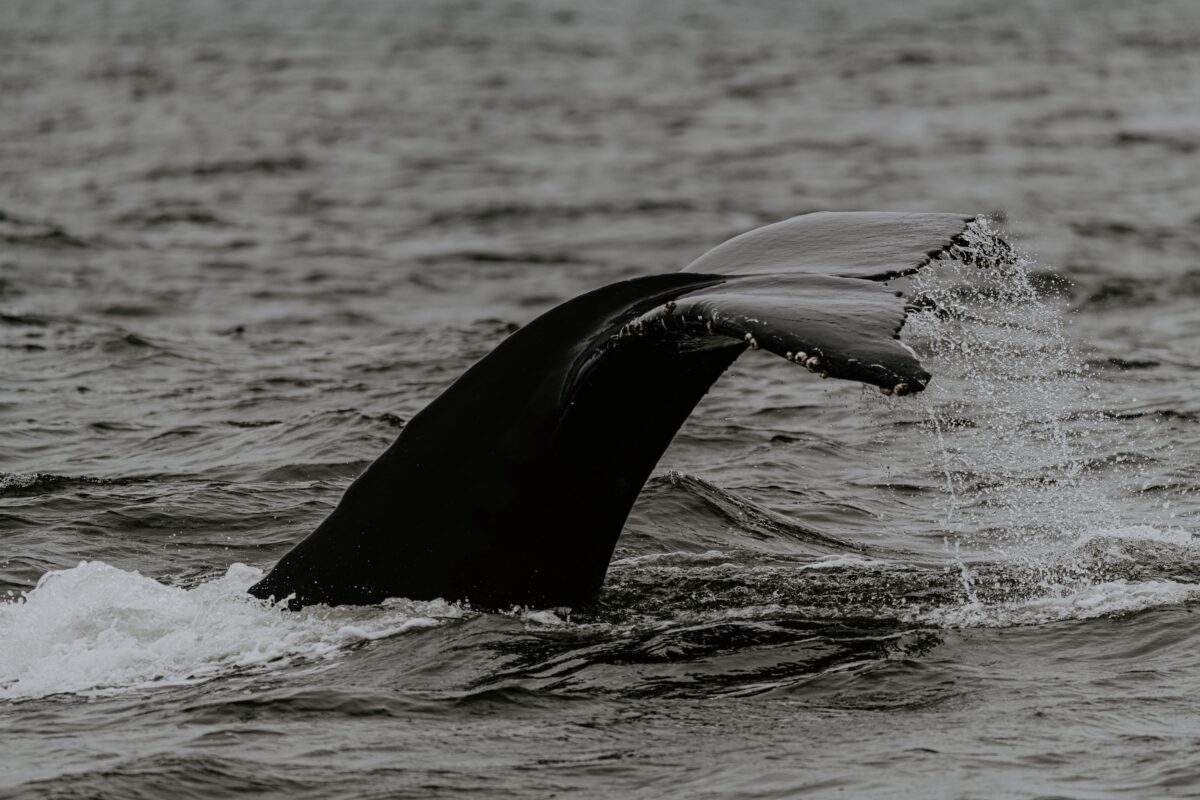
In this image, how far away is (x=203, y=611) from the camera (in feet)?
22.3

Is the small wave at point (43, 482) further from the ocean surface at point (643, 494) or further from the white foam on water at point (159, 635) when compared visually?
the white foam on water at point (159, 635)

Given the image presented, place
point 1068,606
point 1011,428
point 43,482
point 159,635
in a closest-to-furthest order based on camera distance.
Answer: point 159,635 < point 1068,606 < point 43,482 < point 1011,428

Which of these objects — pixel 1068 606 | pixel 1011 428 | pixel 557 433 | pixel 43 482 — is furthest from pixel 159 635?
pixel 1011 428

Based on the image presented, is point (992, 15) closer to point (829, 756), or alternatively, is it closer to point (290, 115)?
point (290, 115)

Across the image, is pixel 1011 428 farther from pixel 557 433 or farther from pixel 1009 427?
pixel 557 433

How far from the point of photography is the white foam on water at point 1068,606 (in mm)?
6836

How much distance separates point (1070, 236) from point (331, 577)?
15.0m

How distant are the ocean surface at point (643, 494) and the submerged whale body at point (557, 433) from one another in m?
0.19

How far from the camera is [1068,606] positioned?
Result: 701 centimetres

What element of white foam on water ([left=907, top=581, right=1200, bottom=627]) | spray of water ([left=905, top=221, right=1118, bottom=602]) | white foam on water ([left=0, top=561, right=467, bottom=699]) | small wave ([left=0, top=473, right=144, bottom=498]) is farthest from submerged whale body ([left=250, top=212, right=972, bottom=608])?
small wave ([left=0, top=473, right=144, bottom=498])

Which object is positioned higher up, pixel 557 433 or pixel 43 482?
pixel 557 433

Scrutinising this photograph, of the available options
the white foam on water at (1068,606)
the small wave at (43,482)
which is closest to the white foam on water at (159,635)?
the white foam on water at (1068,606)

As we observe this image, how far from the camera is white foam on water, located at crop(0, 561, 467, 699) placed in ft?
20.8

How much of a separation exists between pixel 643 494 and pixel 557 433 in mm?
3343
